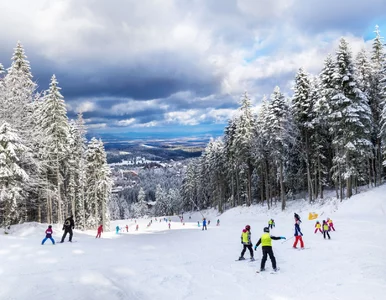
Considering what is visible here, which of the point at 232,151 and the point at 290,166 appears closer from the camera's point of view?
the point at 290,166

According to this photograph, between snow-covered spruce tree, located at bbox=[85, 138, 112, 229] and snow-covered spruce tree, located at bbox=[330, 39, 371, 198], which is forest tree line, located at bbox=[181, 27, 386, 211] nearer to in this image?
snow-covered spruce tree, located at bbox=[330, 39, 371, 198]

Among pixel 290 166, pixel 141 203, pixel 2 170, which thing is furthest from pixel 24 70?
pixel 141 203

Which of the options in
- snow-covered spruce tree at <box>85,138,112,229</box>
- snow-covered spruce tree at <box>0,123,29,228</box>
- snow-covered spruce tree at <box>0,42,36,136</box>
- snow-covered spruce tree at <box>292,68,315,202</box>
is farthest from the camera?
snow-covered spruce tree at <box>85,138,112,229</box>

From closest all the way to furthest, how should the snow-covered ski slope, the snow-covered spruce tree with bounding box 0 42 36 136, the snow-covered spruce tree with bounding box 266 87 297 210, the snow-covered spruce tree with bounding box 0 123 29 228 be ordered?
1. the snow-covered ski slope
2. the snow-covered spruce tree with bounding box 0 123 29 228
3. the snow-covered spruce tree with bounding box 0 42 36 136
4. the snow-covered spruce tree with bounding box 266 87 297 210

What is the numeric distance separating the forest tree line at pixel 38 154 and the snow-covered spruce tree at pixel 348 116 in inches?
1082

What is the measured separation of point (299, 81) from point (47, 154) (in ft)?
97.4

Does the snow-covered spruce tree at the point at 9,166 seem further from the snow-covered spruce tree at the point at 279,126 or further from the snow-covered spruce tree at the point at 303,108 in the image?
the snow-covered spruce tree at the point at 303,108

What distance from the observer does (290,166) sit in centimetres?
4684

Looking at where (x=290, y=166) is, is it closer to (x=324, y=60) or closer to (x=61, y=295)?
(x=324, y=60)

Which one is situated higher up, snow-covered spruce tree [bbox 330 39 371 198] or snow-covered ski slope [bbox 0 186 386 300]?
snow-covered spruce tree [bbox 330 39 371 198]

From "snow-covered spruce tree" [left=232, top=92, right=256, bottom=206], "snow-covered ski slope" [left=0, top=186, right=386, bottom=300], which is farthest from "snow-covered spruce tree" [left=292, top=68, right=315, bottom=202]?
"snow-covered ski slope" [left=0, top=186, right=386, bottom=300]

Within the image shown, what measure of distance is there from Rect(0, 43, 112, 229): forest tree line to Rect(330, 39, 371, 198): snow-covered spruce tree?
90.2ft

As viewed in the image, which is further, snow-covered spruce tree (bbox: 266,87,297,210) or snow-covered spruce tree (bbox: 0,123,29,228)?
snow-covered spruce tree (bbox: 266,87,297,210)

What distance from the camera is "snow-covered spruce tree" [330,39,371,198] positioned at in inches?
1246
